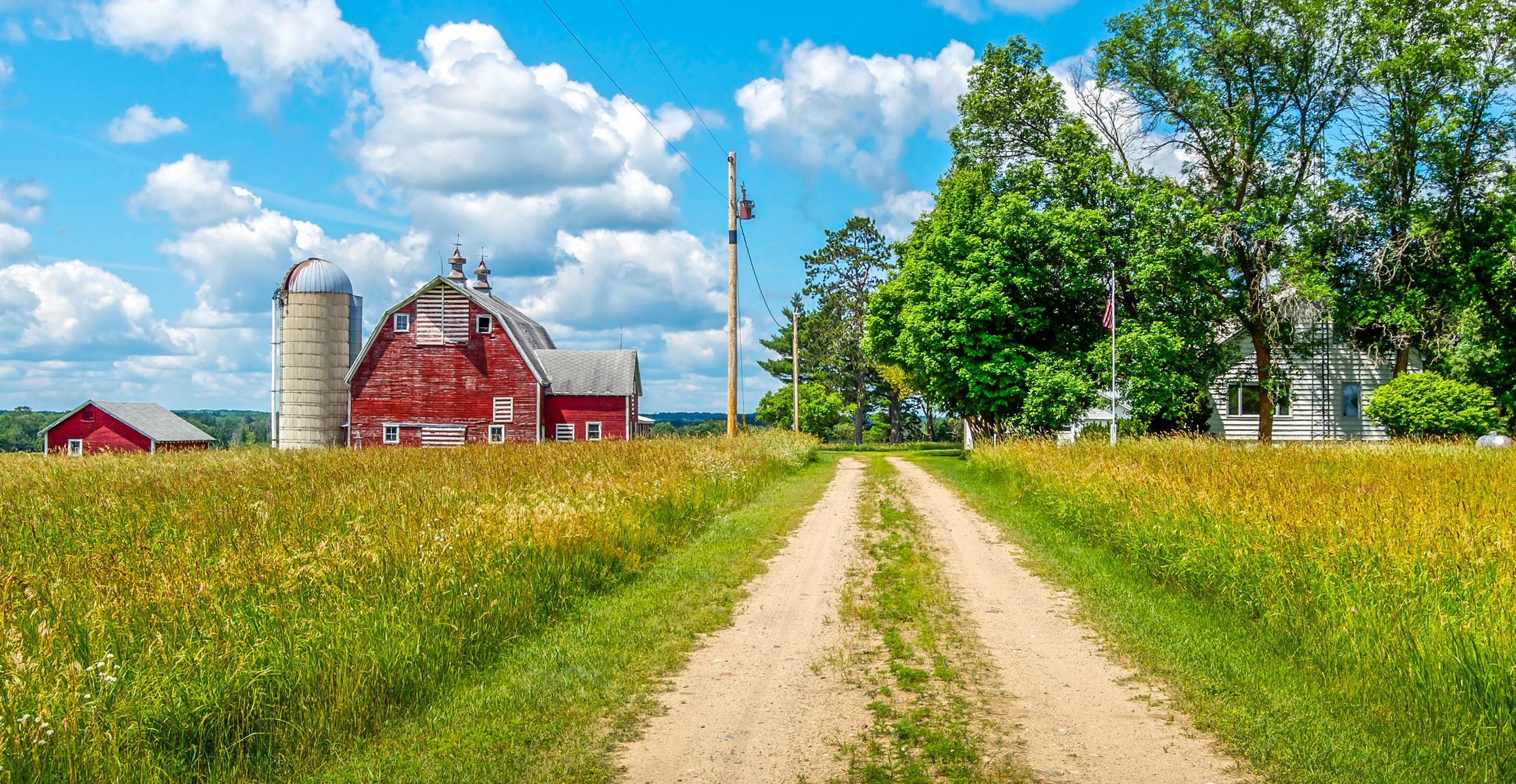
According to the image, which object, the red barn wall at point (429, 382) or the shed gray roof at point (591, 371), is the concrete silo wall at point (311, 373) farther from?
the shed gray roof at point (591, 371)

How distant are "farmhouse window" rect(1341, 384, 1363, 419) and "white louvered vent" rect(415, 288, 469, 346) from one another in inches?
1489

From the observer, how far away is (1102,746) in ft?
17.2

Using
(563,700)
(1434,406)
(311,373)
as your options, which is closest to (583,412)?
(311,373)

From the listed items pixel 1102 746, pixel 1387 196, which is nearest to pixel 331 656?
pixel 1102 746

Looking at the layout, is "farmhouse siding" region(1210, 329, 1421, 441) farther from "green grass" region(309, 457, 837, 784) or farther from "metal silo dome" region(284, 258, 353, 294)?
"metal silo dome" region(284, 258, 353, 294)

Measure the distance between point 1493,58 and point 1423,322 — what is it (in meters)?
8.91

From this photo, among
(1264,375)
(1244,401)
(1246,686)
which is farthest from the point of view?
(1244,401)

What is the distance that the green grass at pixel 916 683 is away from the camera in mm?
4910

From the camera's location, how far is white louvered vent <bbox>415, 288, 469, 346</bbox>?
136ft

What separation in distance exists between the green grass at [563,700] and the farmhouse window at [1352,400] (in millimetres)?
38304

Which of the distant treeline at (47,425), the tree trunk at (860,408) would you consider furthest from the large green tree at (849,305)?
the distant treeline at (47,425)

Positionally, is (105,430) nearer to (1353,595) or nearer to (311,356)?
(311,356)

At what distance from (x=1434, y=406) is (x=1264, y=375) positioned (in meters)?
5.68

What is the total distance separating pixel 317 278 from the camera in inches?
1711
